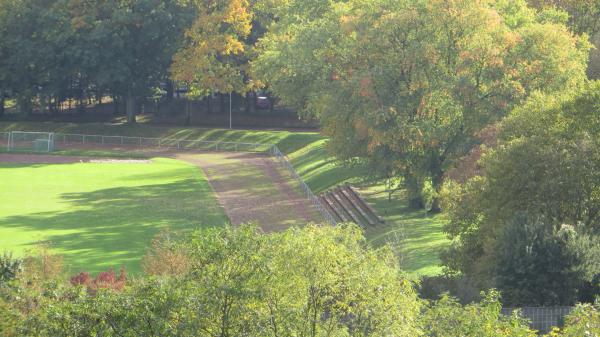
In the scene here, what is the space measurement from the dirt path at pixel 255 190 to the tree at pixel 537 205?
606 inches

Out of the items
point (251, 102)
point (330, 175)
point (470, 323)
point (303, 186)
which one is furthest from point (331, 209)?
point (251, 102)

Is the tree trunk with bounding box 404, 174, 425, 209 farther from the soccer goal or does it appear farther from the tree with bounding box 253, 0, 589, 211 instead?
the soccer goal

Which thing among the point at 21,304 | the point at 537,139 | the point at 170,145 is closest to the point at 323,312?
the point at 21,304

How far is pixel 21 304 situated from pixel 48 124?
7976cm

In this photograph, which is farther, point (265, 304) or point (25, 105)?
point (25, 105)

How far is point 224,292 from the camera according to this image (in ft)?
63.6

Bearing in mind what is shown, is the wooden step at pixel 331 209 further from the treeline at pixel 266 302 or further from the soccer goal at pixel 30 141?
the soccer goal at pixel 30 141

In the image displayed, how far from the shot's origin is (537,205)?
33.2 m

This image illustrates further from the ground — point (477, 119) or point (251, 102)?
point (477, 119)

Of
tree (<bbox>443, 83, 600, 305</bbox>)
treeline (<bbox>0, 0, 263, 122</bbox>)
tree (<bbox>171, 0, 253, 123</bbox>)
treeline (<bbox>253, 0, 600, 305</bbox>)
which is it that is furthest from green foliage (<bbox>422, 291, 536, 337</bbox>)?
treeline (<bbox>0, 0, 263, 122</bbox>)

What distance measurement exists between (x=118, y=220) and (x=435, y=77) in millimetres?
18790

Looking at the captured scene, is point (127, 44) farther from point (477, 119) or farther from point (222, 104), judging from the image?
point (477, 119)

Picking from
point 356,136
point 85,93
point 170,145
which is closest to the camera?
point 356,136

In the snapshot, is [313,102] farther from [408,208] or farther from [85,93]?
[85,93]
